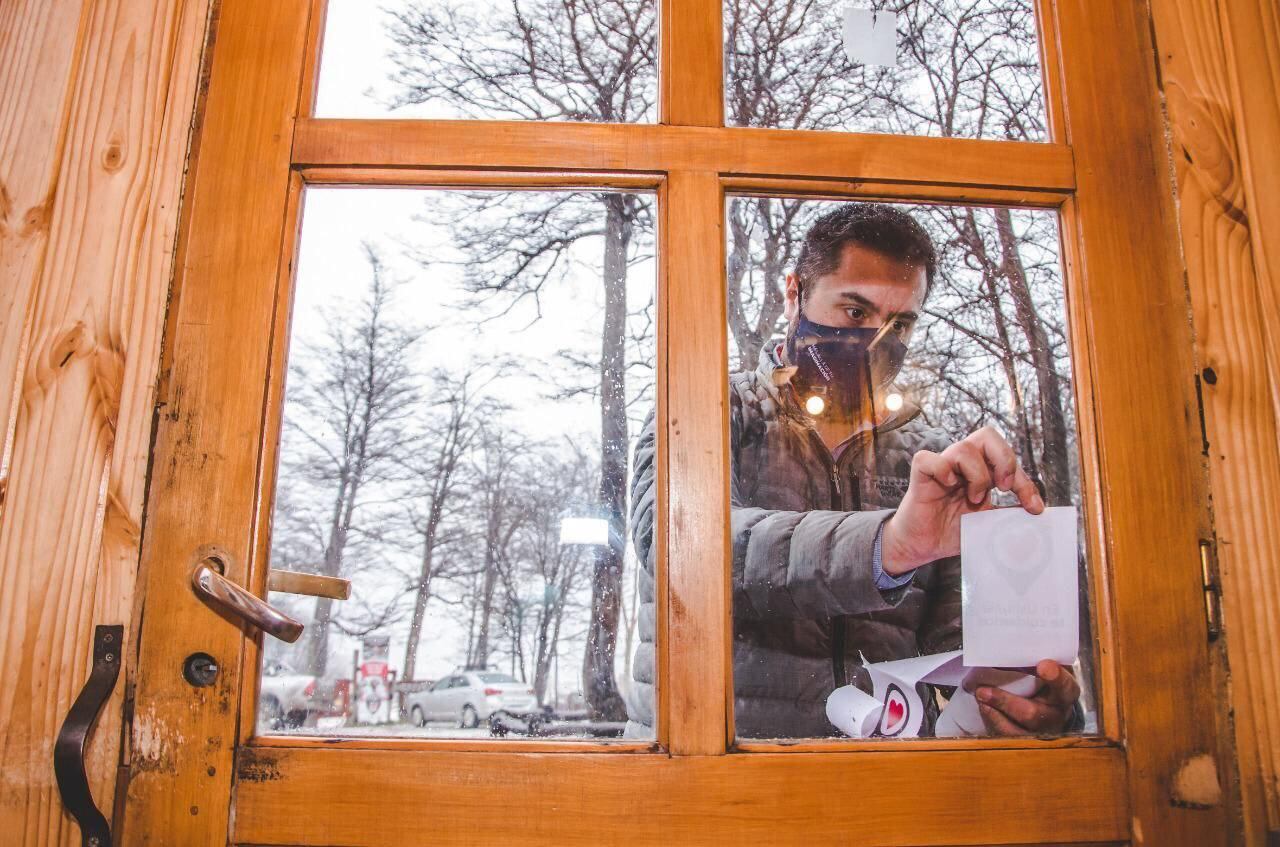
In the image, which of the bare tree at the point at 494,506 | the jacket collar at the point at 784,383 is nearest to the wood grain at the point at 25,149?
the bare tree at the point at 494,506

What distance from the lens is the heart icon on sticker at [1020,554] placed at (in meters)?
0.84

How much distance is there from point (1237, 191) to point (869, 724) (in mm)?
704

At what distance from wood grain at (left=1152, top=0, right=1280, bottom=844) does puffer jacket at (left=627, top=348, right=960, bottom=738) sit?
27 centimetres

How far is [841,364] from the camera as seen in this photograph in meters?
0.97

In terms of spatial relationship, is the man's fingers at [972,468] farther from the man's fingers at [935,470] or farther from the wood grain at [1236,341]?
the wood grain at [1236,341]

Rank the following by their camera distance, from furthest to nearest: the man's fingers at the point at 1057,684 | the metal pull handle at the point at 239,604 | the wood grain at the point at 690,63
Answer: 1. the wood grain at the point at 690,63
2. the man's fingers at the point at 1057,684
3. the metal pull handle at the point at 239,604

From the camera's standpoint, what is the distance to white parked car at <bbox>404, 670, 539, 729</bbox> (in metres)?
0.85

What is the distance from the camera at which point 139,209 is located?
0.85 metres

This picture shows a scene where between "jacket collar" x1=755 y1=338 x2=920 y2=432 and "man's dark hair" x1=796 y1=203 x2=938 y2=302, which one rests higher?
"man's dark hair" x1=796 y1=203 x2=938 y2=302

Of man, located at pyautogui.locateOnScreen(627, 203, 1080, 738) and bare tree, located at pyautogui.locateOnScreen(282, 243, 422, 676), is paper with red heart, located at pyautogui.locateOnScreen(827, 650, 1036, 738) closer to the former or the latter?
man, located at pyautogui.locateOnScreen(627, 203, 1080, 738)

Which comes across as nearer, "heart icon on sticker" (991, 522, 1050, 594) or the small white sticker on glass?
"heart icon on sticker" (991, 522, 1050, 594)

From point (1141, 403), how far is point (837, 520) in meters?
0.34

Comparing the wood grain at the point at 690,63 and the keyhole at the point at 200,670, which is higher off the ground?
the wood grain at the point at 690,63

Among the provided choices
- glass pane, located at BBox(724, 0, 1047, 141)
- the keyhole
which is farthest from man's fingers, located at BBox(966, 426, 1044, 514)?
the keyhole
